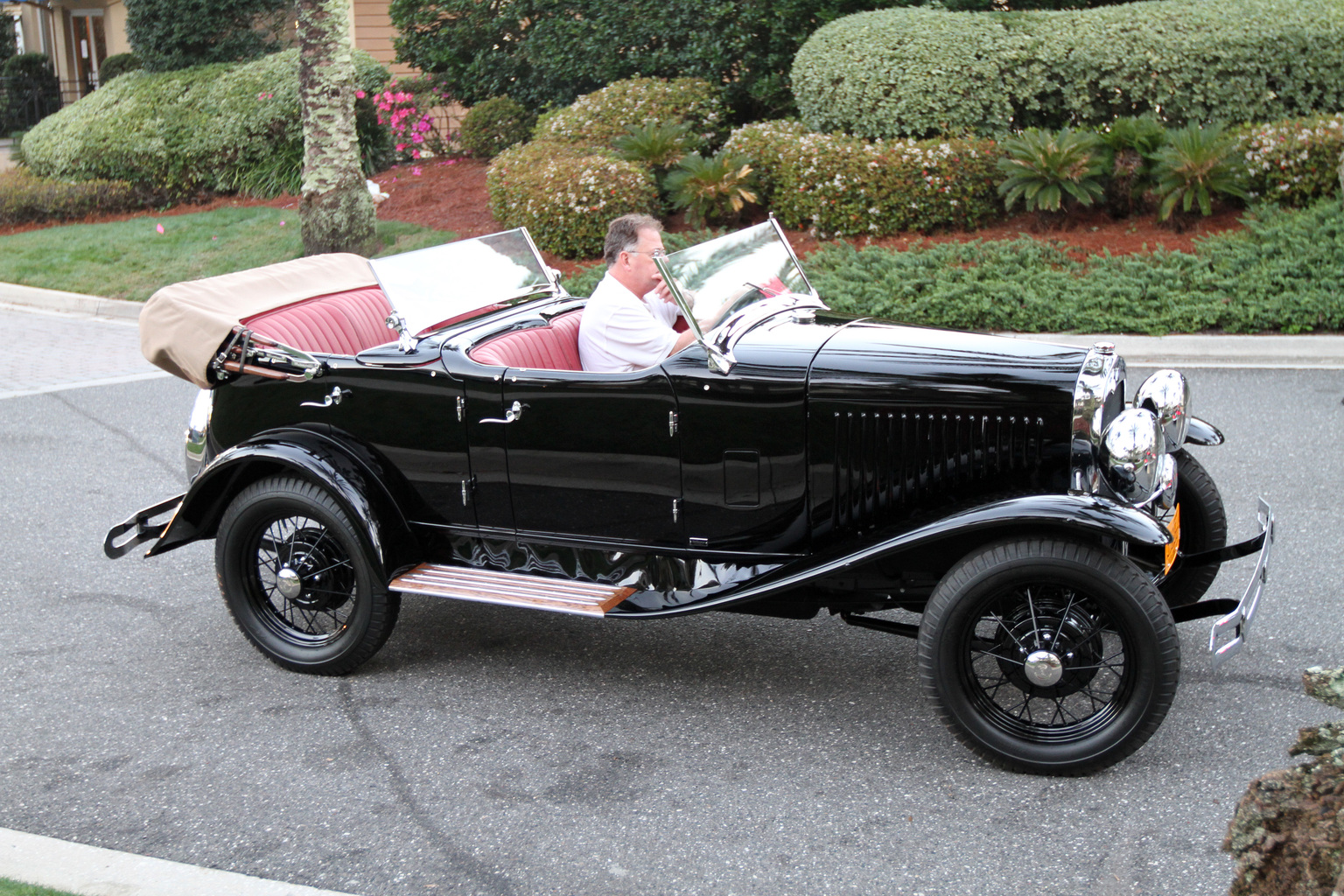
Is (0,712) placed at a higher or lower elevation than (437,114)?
lower

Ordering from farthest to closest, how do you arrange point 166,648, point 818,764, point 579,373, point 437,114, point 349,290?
point 437,114, point 349,290, point 166,648, point 579,373, point 818,764

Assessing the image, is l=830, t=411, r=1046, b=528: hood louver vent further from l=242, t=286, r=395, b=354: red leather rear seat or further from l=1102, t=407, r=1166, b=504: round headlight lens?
l=242, t=286, r=395, b=354: red leather rear seat

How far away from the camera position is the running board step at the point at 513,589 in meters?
3.91

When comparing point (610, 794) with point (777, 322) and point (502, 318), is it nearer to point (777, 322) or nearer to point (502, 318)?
point (777, 322)

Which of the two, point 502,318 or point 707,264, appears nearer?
point 707,264

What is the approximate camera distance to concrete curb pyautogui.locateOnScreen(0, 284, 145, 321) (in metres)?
11.7

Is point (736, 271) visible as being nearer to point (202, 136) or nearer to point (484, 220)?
point (484, 220)

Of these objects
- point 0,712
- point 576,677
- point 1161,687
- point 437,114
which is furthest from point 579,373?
point 437,114

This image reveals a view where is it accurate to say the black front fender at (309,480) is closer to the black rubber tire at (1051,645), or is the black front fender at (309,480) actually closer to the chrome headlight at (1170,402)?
the black rubber tire at (1051,645)

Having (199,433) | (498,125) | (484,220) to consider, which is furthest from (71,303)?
(199,433)

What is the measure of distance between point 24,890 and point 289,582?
1.43 meters

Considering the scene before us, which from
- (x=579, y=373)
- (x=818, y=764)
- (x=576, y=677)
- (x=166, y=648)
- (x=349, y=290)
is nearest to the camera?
(x=818, y=764)

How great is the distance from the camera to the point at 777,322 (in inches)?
161

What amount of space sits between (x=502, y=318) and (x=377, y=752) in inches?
67.2
